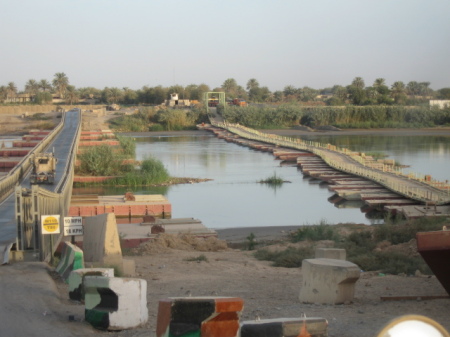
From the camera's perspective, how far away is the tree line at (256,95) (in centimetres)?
13988

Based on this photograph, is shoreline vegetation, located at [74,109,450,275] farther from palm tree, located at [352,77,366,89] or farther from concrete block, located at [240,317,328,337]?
palm tree, located at [352,77,366,89]

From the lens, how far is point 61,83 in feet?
634

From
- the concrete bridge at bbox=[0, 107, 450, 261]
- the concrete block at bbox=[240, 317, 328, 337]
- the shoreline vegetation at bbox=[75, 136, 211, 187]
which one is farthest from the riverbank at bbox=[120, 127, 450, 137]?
the concrete block at bbox=[240, 317, 328, 337]

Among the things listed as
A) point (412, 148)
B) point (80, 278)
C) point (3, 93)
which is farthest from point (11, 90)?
point (80, 278)

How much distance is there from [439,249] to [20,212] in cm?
840

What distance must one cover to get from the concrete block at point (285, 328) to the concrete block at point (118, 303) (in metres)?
2.90

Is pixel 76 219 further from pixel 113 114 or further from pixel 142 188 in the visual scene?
pixel 113 114

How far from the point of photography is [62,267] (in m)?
12.3

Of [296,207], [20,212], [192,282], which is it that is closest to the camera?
[192,282]

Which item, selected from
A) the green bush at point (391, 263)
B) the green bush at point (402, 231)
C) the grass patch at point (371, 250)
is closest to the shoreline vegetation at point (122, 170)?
the grass patch at point (371, 250)

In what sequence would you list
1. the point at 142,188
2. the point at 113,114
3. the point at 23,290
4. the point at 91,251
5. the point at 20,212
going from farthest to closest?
1. the point at 113,114
2. the point at 142,188
3. the point at 20,212
4. the point at 91,251
5. the point at 23,290

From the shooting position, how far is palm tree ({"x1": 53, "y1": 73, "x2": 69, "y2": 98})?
192363 mm

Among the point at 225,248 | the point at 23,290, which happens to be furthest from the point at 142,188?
the point at 23,290

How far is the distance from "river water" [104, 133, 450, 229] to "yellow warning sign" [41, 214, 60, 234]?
13.1m
